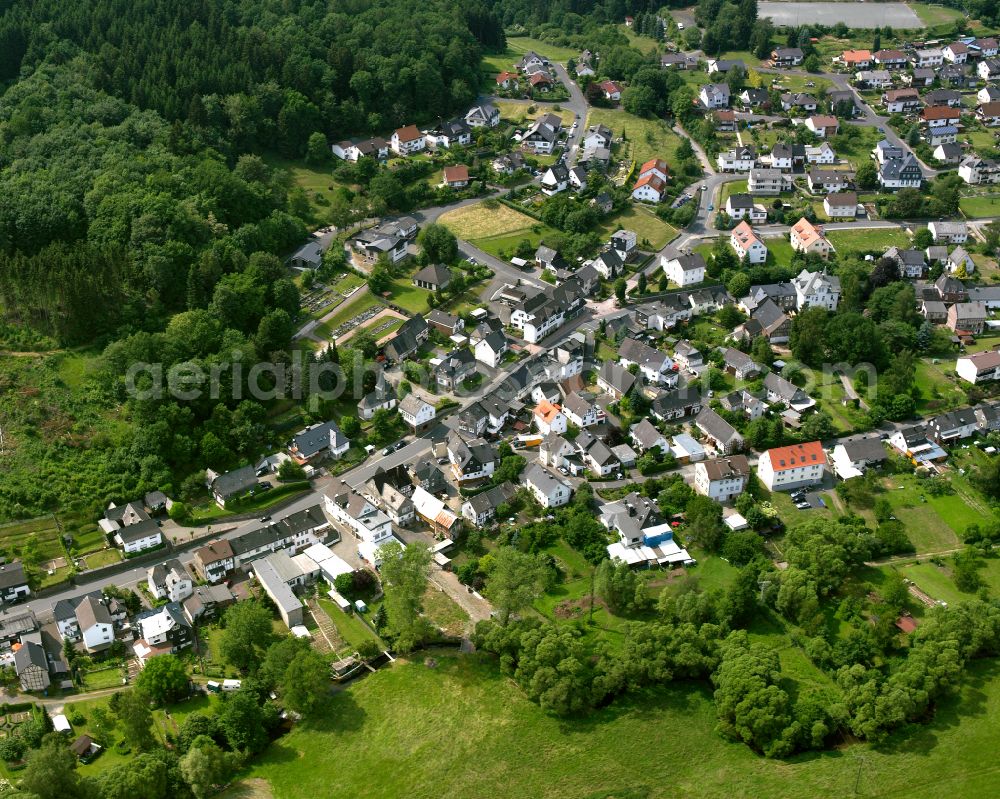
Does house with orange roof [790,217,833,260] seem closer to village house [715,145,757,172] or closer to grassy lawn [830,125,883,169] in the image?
village house [715,145,757,172]

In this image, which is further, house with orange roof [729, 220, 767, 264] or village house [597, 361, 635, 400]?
A: house with orange roof [729, 220, 767, 264]

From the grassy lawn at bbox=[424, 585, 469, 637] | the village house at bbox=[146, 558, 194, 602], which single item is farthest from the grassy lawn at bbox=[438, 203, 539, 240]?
the village house at bbox=[146, 558, 194, 602]

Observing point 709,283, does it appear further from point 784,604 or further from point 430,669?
point 430,669

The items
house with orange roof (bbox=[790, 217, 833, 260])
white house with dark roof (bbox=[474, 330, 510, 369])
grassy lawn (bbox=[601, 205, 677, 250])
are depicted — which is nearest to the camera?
white house with dark roof (bbox=[474, 330, 510, 369])

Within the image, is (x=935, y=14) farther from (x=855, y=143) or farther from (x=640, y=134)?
(x=640, y=134)

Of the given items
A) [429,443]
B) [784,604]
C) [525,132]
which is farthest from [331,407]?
[525,132]
